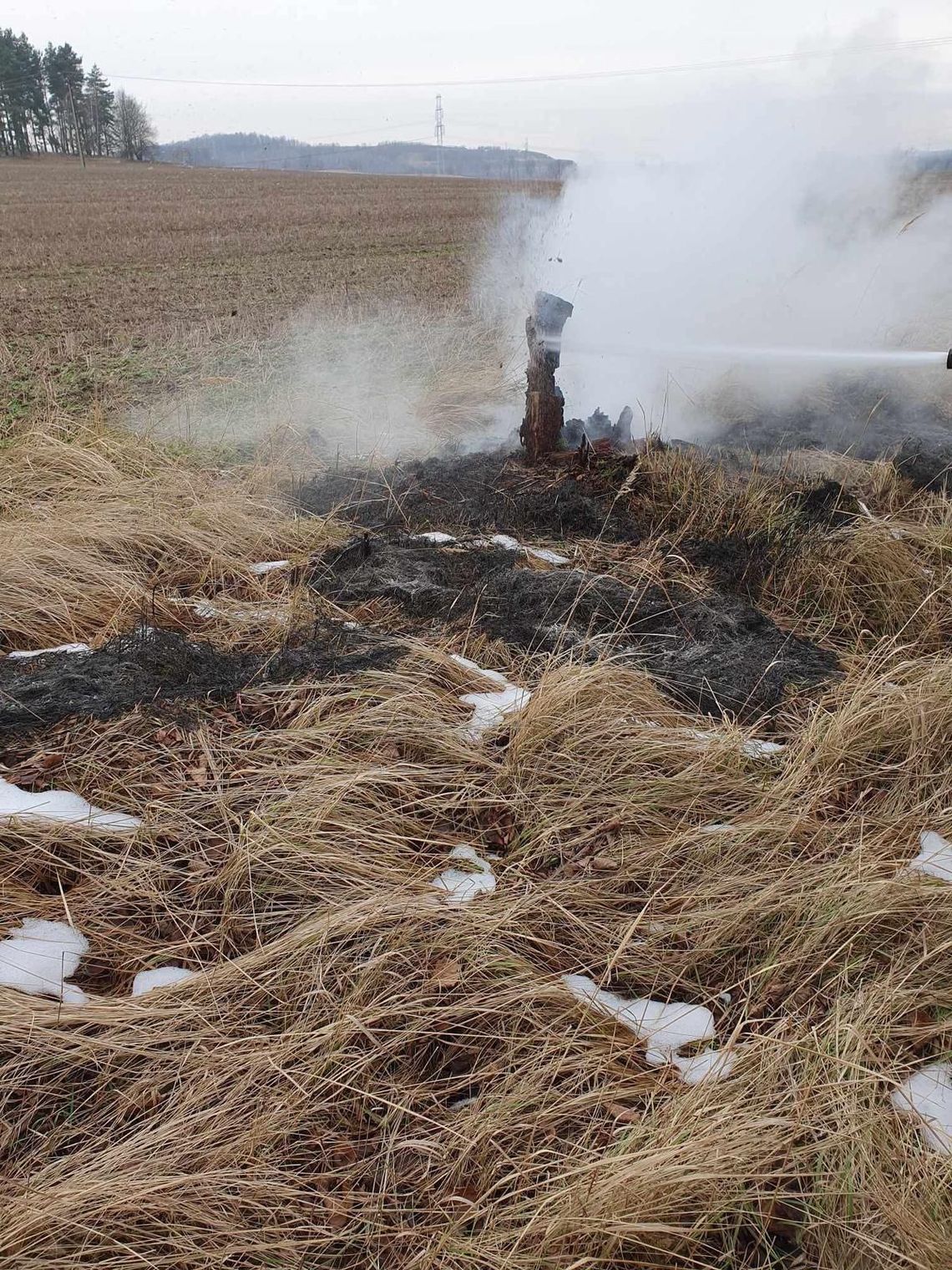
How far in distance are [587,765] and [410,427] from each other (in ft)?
12.9

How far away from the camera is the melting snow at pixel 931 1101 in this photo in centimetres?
165

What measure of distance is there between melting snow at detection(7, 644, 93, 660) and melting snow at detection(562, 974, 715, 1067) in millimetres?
2271

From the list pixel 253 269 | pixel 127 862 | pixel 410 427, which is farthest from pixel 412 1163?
pixel 253 269

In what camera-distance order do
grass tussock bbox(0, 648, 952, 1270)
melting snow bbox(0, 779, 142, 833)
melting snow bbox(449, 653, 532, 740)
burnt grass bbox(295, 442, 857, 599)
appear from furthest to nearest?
1. burnt grass bbox(295, 442, 857, 599)
2. melting snow bbox(449, 653, 532, 740)
3. melting snow bbox(0, 779, 142, 833)
4. grass tussock bbox(0, 648, 952, 1270)

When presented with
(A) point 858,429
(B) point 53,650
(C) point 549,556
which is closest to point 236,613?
(B) point 53,650

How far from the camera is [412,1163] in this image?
163 centimetres

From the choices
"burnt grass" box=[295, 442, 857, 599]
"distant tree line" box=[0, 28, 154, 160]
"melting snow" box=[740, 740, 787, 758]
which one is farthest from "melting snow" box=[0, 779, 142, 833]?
"distant tree line" box=[0, 28, 154, 160]

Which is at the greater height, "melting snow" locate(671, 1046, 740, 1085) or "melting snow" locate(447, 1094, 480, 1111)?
"melting snow" locate(671, 1046, 740, 1085)

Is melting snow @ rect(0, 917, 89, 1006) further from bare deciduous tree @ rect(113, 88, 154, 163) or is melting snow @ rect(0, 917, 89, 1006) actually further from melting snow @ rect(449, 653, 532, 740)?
bare deciduous tree @ rect(113, 88, 154, 163)

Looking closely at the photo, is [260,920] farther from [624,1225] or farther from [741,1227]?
[741,1227]

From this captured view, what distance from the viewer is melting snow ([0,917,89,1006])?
1.94 m

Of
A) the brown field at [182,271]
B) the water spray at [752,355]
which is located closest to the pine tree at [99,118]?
the brown field at [182,271]

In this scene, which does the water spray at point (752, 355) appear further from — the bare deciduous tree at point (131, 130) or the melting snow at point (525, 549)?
the bare deciduous tree at point (131, 130)

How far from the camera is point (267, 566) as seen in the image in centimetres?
401
